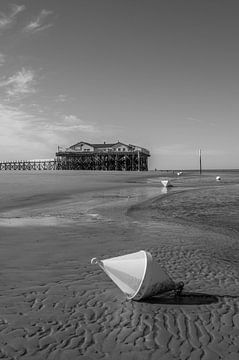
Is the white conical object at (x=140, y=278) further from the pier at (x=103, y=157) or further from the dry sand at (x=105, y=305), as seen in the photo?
the pier at (x=103, y=157)

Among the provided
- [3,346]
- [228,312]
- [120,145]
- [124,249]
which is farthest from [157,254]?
[120,145]

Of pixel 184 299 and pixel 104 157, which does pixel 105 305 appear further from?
pixel 104 157

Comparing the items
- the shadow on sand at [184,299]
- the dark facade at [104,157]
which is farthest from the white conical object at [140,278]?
the dark facade at [104,157]

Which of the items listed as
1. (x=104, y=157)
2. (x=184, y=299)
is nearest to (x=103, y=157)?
(x=104, y=157)

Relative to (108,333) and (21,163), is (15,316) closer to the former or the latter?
(108,333)

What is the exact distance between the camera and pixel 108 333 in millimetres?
4531

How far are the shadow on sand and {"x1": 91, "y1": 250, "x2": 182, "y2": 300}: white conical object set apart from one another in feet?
0.37

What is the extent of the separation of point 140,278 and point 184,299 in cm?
91

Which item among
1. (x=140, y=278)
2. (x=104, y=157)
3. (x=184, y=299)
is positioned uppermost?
(x=104, y=157)

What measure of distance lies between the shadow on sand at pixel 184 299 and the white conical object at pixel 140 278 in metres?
0.11

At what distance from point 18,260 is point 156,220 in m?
7.39

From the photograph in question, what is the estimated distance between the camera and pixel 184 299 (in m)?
5.65

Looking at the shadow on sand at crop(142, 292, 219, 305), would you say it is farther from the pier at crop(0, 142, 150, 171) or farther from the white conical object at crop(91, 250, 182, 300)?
the pier at crop(0, 142, 150, 171)

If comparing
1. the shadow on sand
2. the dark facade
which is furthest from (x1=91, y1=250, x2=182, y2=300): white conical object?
the dark facade
